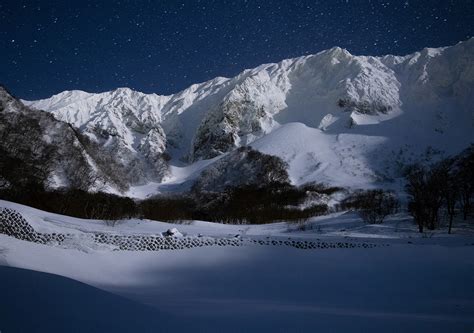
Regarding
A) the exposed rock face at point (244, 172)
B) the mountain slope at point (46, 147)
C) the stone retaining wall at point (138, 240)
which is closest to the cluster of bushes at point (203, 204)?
the exposed rock face at point (244, 172)

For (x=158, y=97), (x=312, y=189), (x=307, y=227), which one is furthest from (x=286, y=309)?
(x=158, y=97)

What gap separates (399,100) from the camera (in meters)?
112

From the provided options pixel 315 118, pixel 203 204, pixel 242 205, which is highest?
pixel 315 118

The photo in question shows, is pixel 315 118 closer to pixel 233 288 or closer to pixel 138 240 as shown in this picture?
pixel 138 240

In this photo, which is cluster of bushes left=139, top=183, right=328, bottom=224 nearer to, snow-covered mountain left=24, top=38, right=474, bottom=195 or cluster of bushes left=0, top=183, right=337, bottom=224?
cluster of bushes left=0, top=183, right=337, bottom=224

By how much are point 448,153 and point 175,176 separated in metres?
86.4

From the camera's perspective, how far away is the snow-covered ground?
18.0 feet

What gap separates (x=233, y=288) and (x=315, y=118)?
114845mm

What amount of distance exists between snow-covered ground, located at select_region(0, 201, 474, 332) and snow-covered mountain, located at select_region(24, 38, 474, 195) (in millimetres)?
65688

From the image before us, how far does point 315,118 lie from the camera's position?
12069cm

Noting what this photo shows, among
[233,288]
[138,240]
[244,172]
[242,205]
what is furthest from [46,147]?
[233,288]

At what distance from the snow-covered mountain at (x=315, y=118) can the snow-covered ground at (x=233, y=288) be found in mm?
65688

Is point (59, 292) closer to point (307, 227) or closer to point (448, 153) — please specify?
point (307, 227)

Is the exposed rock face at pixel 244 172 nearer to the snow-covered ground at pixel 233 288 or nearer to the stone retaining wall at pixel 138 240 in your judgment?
the stone retaining wall at pixel 138 240
